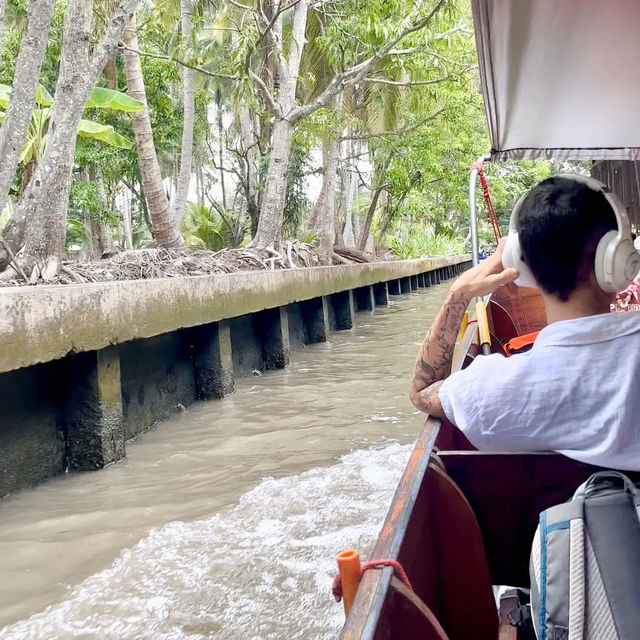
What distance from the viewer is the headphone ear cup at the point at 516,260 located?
59.4 inches

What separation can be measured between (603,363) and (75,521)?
8.53 feet

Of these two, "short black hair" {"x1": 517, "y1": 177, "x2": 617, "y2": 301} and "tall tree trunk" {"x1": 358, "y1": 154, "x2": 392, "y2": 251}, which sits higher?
"tall tree trunk" {"x1": 358, "y1": 154, "x2": 392, "y2": 251}

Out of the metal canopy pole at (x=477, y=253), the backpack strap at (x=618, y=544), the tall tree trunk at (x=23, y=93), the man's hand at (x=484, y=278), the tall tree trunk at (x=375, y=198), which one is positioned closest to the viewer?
the backpack strap at (x=618, y=544)

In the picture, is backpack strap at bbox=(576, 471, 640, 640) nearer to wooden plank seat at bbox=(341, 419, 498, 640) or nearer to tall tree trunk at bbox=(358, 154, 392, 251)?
wooden plank seat at bbox=(341, 419, 498, 640)

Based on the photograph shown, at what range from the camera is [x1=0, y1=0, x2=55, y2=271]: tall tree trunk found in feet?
15.2

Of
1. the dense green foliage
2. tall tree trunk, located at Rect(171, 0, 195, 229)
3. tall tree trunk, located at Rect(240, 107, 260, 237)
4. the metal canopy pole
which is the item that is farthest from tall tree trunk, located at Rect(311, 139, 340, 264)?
the metal canopy pole

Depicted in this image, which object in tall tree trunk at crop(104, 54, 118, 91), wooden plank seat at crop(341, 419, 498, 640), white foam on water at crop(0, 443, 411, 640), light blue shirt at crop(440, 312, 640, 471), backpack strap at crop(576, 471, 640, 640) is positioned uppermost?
tall tree trunk at crop(104, 54, 118, 91)

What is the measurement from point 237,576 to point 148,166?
7351 millimetres

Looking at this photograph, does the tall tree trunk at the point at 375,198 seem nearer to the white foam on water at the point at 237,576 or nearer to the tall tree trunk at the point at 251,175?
the tall tree trunk at the point at 251,175

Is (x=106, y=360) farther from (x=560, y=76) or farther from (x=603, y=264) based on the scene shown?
(x=603, y=264)

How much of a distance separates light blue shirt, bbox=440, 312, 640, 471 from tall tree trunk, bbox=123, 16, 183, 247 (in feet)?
26.1

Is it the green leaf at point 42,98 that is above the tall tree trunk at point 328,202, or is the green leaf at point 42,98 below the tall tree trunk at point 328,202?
above

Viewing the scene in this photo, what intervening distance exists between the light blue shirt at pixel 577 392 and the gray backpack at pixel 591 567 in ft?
0.67

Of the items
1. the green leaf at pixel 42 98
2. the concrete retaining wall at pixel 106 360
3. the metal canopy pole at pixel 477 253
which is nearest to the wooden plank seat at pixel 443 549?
the metal canopy pole at pixel 477 253
